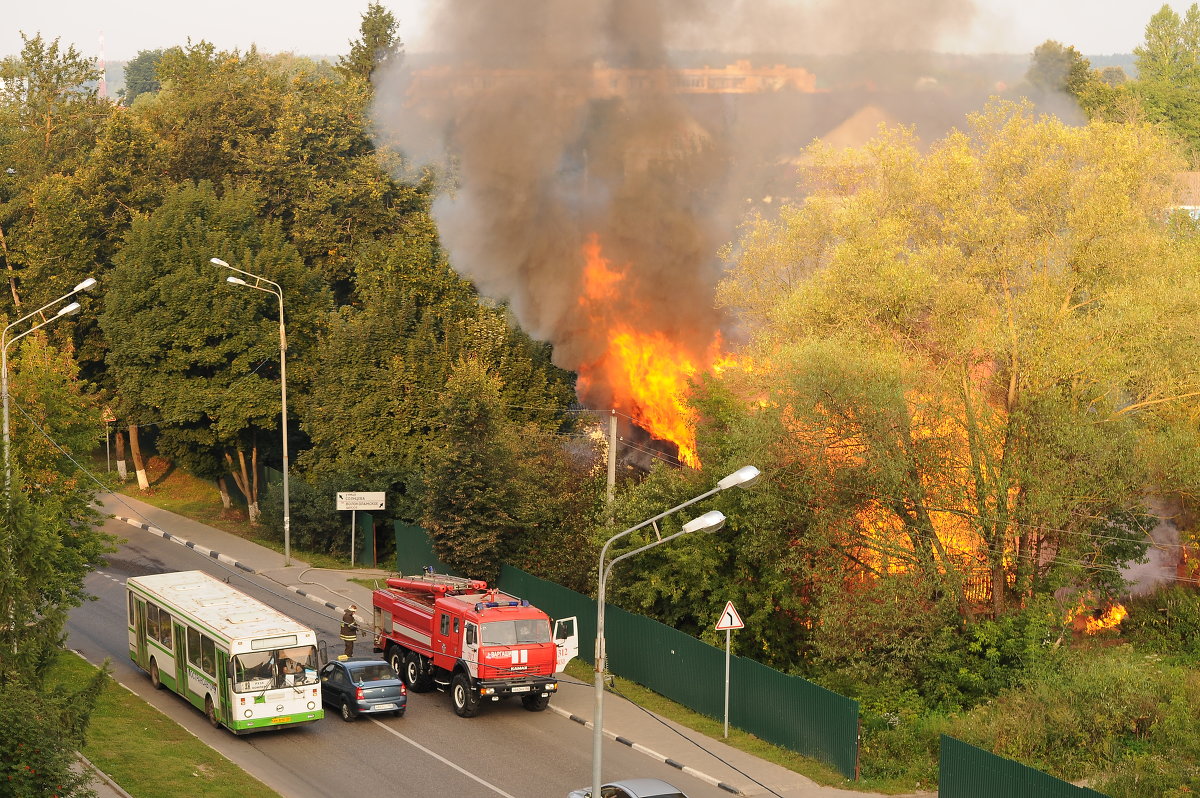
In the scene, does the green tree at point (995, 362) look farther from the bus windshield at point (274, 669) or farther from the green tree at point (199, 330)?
the green tree at point (199, 330)

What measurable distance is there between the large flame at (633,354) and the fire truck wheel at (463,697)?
16.2 metres

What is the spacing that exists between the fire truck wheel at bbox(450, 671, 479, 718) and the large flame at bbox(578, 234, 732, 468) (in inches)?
639

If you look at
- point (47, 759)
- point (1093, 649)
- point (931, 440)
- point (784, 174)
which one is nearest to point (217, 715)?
point (47, 759)

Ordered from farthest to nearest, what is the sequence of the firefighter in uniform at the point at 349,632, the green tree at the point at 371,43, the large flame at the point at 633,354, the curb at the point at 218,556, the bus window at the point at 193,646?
1. the green tree at the point at 371,43
2. the large flame at the point at 633,354
3. the curb at the point at 218,556
4. the firefighter in uniform at the point at 349,632
5. the bus window at the point at 193,646

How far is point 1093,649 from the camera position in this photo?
29516mm

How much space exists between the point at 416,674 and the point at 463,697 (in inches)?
92.6

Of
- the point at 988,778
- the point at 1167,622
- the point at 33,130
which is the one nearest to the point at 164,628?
the point at 988,778

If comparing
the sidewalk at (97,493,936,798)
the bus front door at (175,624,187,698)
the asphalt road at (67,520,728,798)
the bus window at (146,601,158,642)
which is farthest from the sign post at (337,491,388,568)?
the bus front door at (175,624,187,698)

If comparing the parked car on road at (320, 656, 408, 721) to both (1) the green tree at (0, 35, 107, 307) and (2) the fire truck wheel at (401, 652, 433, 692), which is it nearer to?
(2) the fire truck wheel at (401, 652, 433, 692)

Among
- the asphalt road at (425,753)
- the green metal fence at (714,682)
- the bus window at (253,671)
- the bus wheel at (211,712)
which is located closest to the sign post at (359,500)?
the green metal fence at (714,682)

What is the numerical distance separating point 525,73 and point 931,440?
67.6ft

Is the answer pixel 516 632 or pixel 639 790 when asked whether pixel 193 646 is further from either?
pixel 639 790

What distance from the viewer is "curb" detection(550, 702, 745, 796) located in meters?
24.4

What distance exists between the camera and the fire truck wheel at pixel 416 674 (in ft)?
98.1
